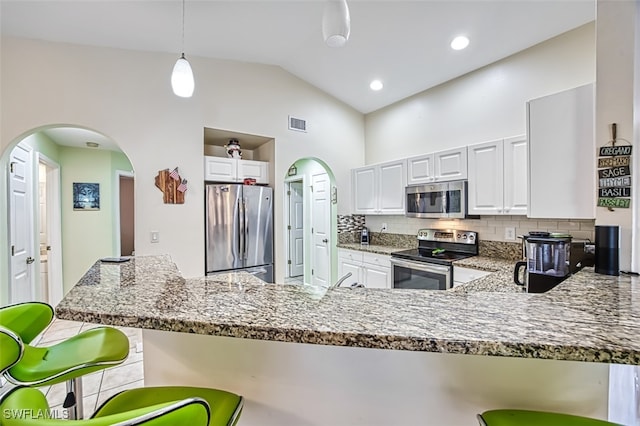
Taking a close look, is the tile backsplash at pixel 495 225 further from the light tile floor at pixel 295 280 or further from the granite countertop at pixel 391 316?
the light tile floor at pixel 295 280

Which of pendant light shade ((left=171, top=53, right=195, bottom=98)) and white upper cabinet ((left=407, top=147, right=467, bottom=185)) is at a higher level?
pendant light shade ((left=171, top=53, right=195, bottom=98))

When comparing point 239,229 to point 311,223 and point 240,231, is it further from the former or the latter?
point 311,223

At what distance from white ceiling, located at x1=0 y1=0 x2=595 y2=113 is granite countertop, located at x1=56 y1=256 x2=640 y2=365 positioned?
98.4 inches

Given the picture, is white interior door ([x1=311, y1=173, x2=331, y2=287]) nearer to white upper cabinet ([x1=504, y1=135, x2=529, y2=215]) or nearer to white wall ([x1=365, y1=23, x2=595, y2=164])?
white wall ([x1=365, y1=23, x2=595, y2=164])

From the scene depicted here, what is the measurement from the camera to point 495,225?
3.31 m

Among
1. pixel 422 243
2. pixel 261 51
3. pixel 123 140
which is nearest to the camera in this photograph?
pixel 123 140

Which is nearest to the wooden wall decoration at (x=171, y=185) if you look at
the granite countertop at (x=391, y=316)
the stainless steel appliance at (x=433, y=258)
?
the granite countertop at (x=391, y=316)

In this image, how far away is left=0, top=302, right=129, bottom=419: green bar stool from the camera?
42.0 inches

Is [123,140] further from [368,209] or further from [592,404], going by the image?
[592,404]

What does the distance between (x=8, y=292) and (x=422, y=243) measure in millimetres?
4501

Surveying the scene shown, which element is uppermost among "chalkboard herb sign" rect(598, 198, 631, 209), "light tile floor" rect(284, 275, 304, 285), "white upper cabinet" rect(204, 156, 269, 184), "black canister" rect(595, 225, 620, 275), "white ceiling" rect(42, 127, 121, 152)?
→ "white ceiling" rect(42, 127, 121, 152)

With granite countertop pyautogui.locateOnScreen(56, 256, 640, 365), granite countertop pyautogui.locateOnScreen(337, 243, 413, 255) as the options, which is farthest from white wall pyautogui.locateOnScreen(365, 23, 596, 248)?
granite countertop pyautogui.locateOnScreen(56, 256, 640, 365)

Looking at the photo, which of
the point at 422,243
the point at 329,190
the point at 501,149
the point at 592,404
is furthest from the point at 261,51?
the point at 592,404

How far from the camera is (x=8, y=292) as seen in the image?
2809 millimetres
